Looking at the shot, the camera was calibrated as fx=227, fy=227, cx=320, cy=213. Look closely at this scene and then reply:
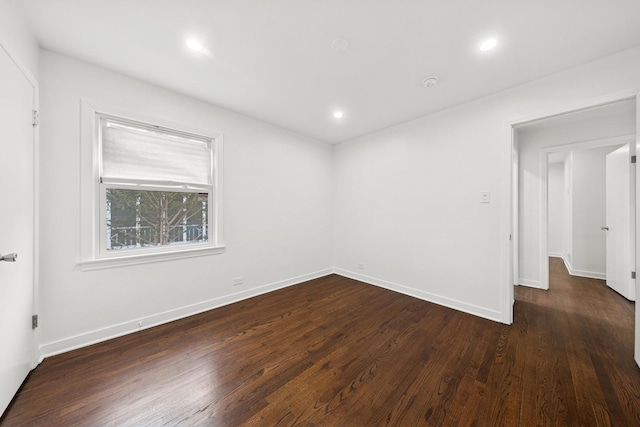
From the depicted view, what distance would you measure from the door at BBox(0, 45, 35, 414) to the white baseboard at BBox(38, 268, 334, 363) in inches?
7.9

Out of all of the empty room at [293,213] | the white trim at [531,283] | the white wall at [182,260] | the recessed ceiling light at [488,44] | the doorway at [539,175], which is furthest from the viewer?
the white trim at [531,283]

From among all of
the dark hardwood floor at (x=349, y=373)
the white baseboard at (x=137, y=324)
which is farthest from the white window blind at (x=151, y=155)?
the dark hardwood floor at (x=349, y=373)

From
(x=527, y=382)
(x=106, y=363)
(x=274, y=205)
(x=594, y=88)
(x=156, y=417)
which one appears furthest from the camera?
(x=274, y=205)

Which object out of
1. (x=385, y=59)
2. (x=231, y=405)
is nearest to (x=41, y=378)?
(x=231, y=405)

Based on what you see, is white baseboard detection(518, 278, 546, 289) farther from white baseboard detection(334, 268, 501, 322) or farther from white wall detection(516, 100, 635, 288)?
white baseboard detection(334, 268, 501, 322)

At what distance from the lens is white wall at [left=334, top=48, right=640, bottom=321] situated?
2209 mm

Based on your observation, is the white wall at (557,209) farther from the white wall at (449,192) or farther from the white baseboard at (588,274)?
the white wall at (449,192)

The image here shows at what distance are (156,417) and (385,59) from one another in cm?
305

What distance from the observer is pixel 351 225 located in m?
4.11

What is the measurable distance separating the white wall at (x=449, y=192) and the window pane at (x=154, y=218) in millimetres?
2449

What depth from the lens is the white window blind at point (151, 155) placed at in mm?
2206

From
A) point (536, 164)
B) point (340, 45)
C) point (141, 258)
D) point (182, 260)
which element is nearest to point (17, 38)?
point (141, 258)

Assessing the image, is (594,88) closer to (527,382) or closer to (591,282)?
Answer: (527,382)

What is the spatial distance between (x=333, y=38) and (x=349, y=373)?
2.56 meters
